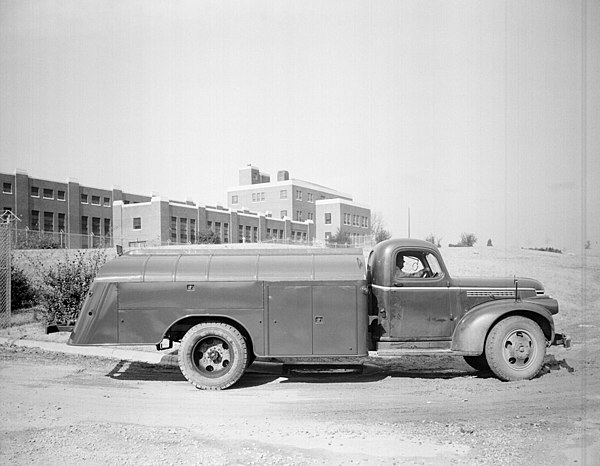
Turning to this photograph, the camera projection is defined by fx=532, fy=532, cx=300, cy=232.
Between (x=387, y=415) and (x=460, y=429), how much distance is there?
87cm

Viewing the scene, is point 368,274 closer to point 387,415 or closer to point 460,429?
point 387,415

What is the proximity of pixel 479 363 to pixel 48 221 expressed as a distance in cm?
4815

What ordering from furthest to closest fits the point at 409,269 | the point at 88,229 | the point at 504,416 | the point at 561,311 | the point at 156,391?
the point at 88,229, the point at 561,311, the point at 409,269, the point at 156,391, the point at 504,416

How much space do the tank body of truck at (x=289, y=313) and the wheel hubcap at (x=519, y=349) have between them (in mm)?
14

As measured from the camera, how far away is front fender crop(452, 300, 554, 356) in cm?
741

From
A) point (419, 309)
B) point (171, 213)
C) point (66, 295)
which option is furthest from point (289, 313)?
point (171, 213)

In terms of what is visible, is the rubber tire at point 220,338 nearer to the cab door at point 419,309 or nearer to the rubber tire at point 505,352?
the cab door at point 419,309

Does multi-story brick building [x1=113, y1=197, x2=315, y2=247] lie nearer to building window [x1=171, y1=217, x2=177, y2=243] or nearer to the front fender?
building window [x1=171, y1=217, x2=177, y2=243]

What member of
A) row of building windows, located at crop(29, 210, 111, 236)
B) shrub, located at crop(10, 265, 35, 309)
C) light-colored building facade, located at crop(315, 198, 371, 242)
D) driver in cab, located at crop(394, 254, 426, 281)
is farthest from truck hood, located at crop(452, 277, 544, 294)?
row of building windows, located at crop(29, 210, 111, 236)

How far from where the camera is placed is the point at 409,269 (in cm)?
786

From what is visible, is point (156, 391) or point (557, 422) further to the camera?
point (156, 391)

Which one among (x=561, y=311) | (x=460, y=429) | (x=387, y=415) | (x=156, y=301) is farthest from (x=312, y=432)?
(x=561, y=311)

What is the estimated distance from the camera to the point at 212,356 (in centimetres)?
734

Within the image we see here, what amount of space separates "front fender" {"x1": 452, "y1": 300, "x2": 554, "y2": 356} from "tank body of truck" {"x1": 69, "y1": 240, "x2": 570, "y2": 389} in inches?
0.6
